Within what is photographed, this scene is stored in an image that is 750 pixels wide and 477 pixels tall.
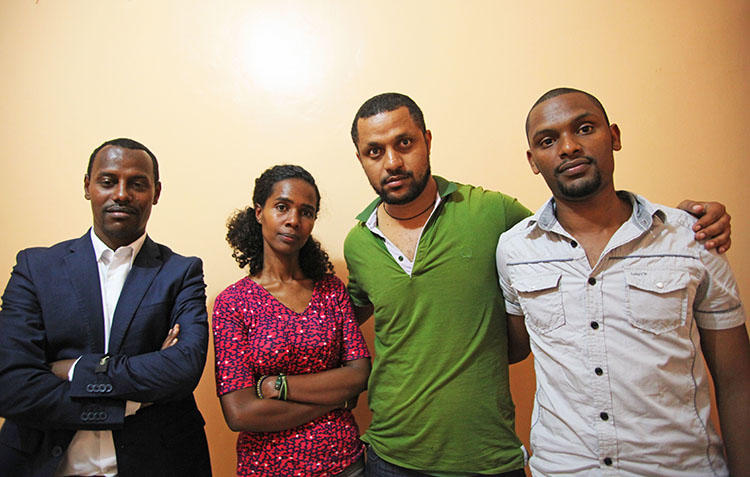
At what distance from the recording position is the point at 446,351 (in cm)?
154

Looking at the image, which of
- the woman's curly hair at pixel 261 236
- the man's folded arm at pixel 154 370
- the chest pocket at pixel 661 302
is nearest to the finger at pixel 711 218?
the chest pocket at pixel 661 302

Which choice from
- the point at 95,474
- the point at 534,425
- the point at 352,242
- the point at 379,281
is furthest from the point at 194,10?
the point at 534,425

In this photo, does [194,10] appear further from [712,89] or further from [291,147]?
[712,89]

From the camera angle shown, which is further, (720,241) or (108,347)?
(108,347)

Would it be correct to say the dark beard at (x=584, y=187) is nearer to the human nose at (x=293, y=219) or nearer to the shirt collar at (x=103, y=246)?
the human nose at (x=293, y=219)

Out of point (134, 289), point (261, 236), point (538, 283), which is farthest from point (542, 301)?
point (134, 289)

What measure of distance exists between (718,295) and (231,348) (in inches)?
64.1

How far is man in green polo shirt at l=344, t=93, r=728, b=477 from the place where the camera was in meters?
1.50

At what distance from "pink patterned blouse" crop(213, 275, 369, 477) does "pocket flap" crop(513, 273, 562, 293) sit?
704 mm

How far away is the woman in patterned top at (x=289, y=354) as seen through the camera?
1.54 meters

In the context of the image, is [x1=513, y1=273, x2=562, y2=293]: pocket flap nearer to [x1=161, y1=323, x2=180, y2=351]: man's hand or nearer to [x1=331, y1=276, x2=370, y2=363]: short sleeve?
[x1=331, y1=276, x2=370, y2=363]: short sleeve

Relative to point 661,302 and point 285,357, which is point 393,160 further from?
point 661,302

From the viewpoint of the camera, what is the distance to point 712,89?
218 centimetres

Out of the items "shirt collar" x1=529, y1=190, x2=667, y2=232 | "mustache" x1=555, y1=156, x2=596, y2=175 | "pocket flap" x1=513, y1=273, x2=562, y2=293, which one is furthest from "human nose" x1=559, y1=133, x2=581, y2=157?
"pocket flap" x1=513, y1=273, x2=562, y2=293
